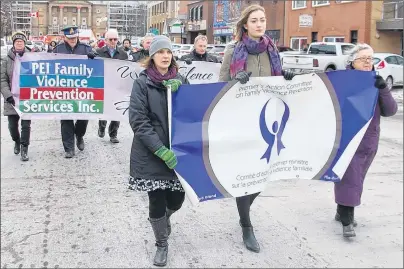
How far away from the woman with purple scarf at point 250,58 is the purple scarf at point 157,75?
0.55 meters

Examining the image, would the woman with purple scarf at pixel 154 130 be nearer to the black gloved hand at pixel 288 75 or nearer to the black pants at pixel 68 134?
the black gloved hand at pixel 288 75

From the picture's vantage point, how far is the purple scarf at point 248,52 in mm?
4156

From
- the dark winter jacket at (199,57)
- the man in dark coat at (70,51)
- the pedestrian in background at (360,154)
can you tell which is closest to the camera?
the pedestrian in background at (360,154)

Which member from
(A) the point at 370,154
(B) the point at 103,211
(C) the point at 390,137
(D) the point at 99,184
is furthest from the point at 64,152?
(C) the point at 390,137

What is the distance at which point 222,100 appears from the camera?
160 inches

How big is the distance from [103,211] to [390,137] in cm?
660

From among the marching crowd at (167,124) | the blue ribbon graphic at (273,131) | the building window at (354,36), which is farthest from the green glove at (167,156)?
the building window at (354,36)

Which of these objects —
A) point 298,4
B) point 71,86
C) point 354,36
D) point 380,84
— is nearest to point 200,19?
point 298,4

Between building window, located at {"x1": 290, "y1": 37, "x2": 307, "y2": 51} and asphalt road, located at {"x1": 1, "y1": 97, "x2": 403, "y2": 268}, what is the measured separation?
3336cm

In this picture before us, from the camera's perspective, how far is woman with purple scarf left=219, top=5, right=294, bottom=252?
4160 mm

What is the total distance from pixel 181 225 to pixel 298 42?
122 ft

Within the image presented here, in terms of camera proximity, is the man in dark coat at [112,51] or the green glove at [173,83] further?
the man in dark coat at [112,51]

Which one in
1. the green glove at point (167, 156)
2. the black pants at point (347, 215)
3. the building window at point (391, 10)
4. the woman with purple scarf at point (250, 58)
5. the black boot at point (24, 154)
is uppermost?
the building window at point (391, 10)

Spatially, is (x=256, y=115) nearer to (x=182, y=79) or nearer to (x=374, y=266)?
(x=182, y=79)
